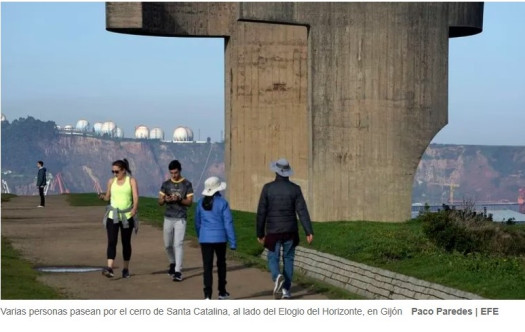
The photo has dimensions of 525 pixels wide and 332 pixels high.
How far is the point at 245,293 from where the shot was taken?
17.7 m

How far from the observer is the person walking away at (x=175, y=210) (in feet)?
62.7

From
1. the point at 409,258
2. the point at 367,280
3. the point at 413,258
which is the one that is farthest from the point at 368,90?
the point at 367,280

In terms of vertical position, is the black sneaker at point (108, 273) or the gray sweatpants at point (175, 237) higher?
the gray sweatpants at point (175, 237)

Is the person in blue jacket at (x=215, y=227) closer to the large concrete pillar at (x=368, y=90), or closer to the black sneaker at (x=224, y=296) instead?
the black sneaker at (x=224, y=296)

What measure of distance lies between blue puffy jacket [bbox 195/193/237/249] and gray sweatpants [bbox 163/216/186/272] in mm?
2096

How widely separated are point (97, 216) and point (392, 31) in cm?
872

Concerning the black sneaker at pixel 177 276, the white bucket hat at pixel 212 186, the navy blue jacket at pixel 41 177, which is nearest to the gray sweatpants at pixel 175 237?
the black sneaker at pixel 177 276

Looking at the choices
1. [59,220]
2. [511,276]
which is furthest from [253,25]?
[511,276]

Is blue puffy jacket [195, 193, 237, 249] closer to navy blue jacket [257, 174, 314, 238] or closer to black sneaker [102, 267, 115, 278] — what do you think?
navy blue jacket [257, 174, 314, 238]

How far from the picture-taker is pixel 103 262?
21.8 meters

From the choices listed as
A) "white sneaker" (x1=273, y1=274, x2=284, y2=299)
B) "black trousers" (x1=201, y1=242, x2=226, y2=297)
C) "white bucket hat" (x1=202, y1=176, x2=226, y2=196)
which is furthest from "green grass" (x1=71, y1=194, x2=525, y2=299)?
"white bucket hat" (x1=202, y1=176, x2=226, y2=196)

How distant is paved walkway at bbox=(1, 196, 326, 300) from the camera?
58.2 ft

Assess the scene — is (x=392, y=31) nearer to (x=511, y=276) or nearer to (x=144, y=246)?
(x=144, y=246)

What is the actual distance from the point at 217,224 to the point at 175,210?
2445 mm
